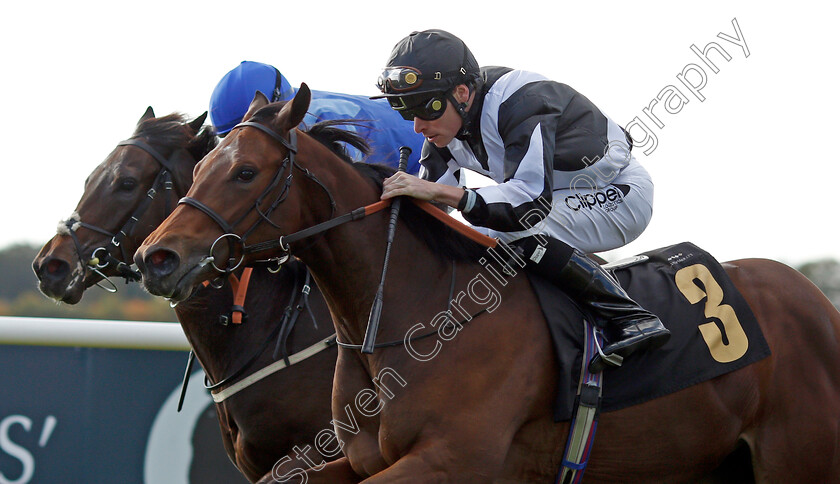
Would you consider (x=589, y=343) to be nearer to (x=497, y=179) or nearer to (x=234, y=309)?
(x=497, y=179)

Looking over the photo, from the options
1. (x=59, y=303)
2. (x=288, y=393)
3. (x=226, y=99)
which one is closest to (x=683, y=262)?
(x=288, y=393)

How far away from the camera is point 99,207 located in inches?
155

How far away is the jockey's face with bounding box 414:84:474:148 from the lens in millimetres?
3201

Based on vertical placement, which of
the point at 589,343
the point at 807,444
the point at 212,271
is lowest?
the point at 807,444

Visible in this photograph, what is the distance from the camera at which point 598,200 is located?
329 cm

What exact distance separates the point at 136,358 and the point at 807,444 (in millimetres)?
3851

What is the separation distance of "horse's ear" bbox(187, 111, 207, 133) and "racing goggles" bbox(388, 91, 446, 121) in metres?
1.50

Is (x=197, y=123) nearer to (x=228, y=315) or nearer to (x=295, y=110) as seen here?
(x=228, y=315)

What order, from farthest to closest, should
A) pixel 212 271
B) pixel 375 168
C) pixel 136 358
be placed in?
pixel 136 358 → pixel 375 168 → pixel 212 271

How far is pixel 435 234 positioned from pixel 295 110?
26.1 inches

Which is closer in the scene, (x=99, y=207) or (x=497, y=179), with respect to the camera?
(x=497, y=179)

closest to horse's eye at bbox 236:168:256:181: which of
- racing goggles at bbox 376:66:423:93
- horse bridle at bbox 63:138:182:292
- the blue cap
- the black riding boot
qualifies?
racing goggles at bbox 376:66:423:93

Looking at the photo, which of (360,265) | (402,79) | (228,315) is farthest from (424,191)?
(228,315)

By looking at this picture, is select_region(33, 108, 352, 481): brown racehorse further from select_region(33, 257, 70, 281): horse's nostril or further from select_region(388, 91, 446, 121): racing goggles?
select_region(388, 91, 446, 121): racing goggles
